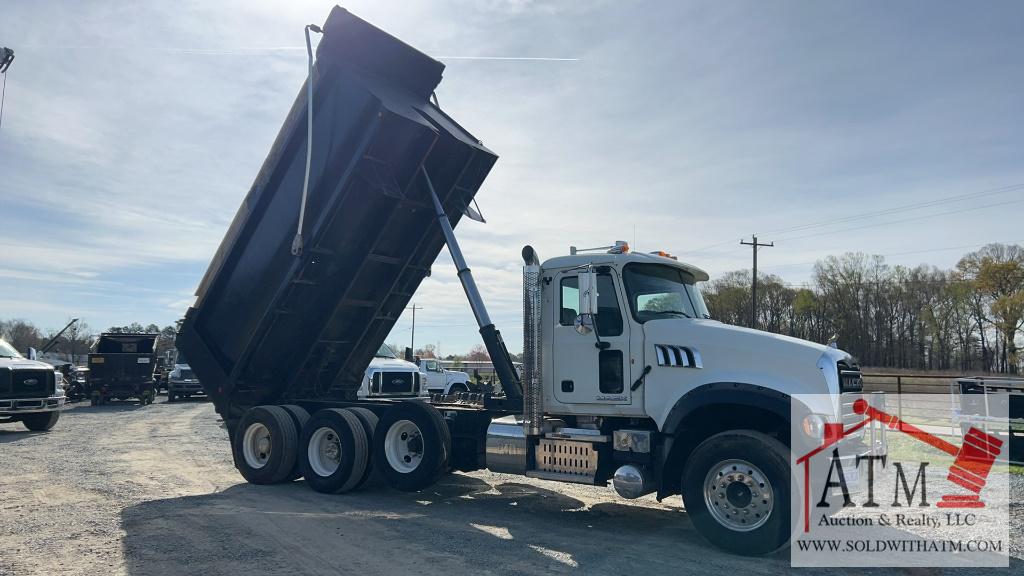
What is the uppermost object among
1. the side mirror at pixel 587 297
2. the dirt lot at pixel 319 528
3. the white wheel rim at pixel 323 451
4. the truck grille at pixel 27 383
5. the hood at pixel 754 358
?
the side mirror at pixel 587 297

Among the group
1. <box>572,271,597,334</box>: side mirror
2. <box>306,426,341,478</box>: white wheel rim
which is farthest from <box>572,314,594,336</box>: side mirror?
<box>306,426,341,478</box>: white wheel rim

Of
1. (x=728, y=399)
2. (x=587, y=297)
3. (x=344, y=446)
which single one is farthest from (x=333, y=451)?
(x=728, y=399)

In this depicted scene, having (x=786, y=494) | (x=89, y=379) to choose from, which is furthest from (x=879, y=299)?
(x=786, y=494)

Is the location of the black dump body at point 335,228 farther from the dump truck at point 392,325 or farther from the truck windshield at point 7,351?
the truck windshield at point 7,351

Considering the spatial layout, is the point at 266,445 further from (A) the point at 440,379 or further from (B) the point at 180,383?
(B) the point at 180,383

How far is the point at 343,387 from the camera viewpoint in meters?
10.7

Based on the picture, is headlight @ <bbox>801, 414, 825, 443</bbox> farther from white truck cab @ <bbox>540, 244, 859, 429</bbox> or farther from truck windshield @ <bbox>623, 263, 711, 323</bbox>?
truck windshield @ <bbox>623, 263, 711, 323</bbox>

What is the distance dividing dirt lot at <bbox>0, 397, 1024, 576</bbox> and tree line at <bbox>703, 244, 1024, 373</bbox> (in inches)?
2280

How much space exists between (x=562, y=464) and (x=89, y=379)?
24086 mm

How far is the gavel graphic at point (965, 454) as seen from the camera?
673 centimetres

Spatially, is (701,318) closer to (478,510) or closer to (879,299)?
(478,510)

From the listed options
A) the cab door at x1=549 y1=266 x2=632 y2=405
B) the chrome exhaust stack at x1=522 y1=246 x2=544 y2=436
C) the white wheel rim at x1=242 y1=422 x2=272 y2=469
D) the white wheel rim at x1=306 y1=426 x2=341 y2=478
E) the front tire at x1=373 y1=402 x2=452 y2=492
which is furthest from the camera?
the white wheel rim at x1=242 y1=422 x2=272 y2=469

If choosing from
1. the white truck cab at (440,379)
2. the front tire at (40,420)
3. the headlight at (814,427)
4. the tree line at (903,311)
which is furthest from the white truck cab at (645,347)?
the tree line at (903,311)

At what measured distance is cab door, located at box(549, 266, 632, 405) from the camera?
717 cm
